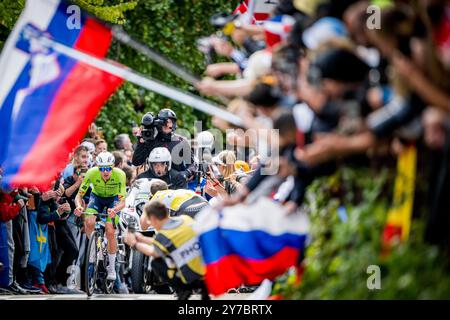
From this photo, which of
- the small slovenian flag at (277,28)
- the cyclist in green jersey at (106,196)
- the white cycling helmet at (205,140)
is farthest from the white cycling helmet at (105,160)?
the small slovenian flag at (277,28)

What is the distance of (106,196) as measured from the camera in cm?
2119

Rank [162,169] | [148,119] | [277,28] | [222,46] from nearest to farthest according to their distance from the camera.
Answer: [222,46]
[277,28]
[162,169]
[148,119]

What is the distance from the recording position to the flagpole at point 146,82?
1153 cm

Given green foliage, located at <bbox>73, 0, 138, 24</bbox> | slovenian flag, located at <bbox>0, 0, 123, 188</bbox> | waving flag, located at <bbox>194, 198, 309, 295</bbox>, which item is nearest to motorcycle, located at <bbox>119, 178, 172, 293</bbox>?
green foliage, located at <bbox>73, 0, 138, 24</bbox>

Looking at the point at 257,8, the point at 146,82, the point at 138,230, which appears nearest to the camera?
the point at 146,82

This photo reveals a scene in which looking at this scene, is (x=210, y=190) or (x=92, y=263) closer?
(x=92, y=263)

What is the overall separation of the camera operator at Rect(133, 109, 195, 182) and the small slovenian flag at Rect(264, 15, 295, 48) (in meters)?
8.94

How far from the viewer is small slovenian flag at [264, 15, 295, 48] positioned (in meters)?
12.8

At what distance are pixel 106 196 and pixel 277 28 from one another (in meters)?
8.70

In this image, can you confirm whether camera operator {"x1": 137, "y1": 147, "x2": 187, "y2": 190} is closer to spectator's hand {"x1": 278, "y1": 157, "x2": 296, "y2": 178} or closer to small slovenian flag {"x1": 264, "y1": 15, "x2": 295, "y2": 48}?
small slovenian flag {"x1": 264, "y1": 15, "x2": 295, "y2": 48}

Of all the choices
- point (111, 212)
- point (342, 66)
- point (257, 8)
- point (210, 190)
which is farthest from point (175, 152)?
point (342, 66)

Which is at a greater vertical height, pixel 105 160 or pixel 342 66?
pixel 342 66

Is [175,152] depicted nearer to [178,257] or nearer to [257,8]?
[257,8]
